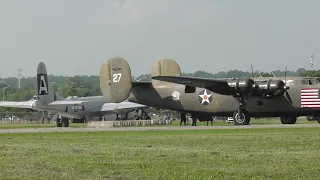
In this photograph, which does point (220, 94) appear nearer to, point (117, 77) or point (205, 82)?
point (205, 82)

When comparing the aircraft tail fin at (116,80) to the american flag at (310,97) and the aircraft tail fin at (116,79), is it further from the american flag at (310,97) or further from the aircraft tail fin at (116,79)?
the american flag at (310,97)

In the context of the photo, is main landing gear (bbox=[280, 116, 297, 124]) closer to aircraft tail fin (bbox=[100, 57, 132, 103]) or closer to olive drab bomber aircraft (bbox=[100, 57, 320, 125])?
olive drab bomber aircraft (bbox=[100, 57, 320, 125])

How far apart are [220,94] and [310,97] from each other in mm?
7527

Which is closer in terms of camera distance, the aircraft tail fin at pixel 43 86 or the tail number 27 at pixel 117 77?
the tail number 27 at pixel 117 77

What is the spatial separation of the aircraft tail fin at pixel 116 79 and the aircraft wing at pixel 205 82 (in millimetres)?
5685

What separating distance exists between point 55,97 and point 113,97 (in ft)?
78.9

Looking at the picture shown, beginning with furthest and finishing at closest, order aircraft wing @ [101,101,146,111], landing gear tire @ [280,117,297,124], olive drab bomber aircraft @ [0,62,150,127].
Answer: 1. aircraft wing @ [101,101,146,111]
2. olive drab bomber aircraft @ [0,62,150,127]
3. landing gear tire @ [280,117,297,124]

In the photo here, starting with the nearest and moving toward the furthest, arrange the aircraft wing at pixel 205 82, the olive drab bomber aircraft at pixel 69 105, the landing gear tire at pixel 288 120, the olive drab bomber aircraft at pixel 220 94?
the olive drab bomber aircraft at pixel 220 94 → the aircraft wing at pixel 205 82 → the landing gear tire at pixel 288 120 → the olive drab bomber aircraft at pixel 69 105

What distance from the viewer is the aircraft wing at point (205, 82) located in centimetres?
5351

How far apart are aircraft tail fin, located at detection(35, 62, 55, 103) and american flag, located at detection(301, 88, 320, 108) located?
118 feet

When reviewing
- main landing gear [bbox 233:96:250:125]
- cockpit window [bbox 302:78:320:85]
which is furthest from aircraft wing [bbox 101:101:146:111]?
cockpit window [bbox 302:78:320:85]

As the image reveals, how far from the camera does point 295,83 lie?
175 ft

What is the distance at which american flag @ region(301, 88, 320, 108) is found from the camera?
52106 millimetres

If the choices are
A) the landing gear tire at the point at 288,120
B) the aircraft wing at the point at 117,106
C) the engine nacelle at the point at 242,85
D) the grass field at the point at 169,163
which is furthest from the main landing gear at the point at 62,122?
the grass field at the point at 169,163
